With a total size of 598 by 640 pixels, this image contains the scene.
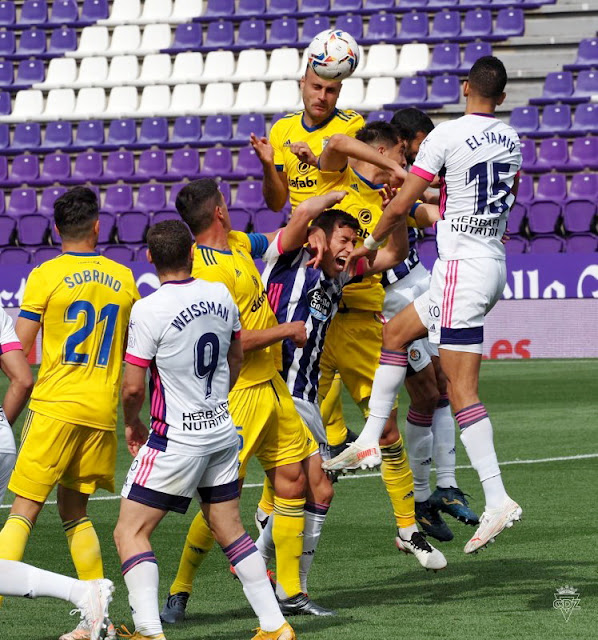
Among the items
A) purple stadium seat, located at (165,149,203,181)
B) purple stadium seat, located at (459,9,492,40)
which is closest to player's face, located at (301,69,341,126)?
purple stadium seat, located at (165,149,203,181)

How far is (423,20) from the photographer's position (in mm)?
22547

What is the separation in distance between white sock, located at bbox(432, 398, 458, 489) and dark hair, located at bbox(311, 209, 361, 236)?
1720 mm

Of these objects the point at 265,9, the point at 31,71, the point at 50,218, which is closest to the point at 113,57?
the point at 31,71

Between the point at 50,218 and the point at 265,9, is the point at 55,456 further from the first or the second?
the point at 265,9

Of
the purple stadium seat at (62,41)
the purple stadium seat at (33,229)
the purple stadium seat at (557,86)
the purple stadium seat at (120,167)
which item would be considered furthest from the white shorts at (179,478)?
the purple stadium seat at (62,41)

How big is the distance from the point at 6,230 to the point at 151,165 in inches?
107

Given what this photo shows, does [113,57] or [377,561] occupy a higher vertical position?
[113,57]

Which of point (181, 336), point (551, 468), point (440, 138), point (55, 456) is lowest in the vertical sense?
point (551, 468)

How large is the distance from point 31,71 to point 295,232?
61.9 ft

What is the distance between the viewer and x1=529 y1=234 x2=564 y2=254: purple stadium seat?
61.2 ft

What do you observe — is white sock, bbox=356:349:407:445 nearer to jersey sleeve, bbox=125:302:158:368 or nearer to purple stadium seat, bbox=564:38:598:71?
jersey sleeve, bbox=125:302:158:368

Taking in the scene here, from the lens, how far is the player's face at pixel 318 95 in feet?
23.5

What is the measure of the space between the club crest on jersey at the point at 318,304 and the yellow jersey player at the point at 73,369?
3.40ft

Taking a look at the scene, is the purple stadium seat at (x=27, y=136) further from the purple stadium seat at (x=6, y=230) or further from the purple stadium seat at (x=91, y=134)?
the purple stadium seat at (x=6, y=230)
